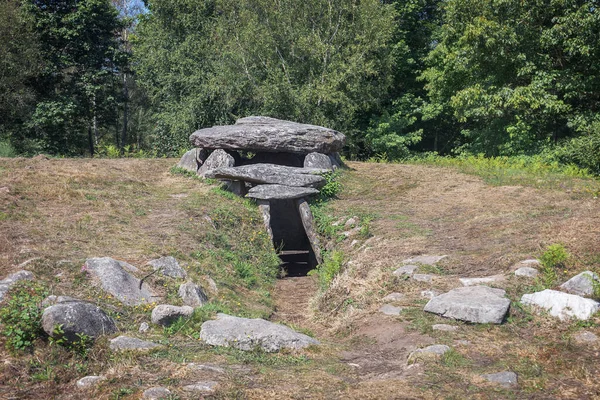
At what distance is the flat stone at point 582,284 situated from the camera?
673 cm

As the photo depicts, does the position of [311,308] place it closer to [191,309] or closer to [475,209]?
[191,309]

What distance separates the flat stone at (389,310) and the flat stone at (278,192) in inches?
226

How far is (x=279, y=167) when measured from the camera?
13.8 metres

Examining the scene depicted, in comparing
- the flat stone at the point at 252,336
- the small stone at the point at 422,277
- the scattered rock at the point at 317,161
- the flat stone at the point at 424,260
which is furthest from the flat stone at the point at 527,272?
the scattered rock at the point at 317,161

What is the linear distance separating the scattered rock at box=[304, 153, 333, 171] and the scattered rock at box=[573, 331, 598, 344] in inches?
361

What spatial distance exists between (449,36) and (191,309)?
16953mm

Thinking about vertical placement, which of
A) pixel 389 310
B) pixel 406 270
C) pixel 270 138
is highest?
pixel 270 138

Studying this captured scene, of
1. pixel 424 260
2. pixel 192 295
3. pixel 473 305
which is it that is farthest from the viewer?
pixel 424 260

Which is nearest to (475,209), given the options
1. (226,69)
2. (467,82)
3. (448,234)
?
(448,234)

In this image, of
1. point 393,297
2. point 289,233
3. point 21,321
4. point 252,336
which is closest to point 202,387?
point 252,336

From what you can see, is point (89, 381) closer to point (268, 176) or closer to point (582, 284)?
point (582, 284)

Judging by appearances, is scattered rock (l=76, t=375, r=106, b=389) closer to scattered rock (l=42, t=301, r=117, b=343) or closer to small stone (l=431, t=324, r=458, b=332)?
scattered rock (l=42, t=301, r=117, b=343)

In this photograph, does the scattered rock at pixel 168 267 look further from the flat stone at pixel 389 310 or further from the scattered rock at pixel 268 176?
the scattered rock at pixel 268 176

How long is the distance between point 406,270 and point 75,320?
4.52m
